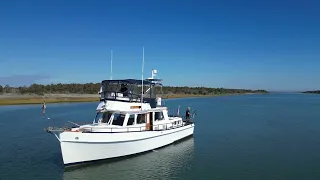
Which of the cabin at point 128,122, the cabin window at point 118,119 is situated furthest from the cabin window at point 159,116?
the cabin window at point 118,119

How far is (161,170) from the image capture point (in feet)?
66.6

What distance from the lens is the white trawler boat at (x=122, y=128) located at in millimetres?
20127

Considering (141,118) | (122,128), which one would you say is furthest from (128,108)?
(122,128)

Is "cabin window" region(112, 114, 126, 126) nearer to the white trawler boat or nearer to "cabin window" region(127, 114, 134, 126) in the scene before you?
the white trawler boat

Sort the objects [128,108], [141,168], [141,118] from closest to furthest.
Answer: [141,168] < [128,108] < [141,118]

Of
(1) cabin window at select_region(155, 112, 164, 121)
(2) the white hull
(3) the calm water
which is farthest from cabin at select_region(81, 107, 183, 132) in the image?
(3) the calm water

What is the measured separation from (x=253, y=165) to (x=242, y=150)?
4.38m

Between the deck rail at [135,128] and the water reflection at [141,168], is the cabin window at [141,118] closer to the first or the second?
the deck rail at [135,128]

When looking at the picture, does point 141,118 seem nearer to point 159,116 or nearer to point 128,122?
point 128,122

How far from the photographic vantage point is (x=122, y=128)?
2223 centimetres

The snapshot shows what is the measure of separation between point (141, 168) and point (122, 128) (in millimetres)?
3370

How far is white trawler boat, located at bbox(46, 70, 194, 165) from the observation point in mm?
20127

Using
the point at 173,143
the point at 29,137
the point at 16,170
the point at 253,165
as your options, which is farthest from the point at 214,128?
the point at 16,170

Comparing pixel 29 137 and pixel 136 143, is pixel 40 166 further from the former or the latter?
pixel 29 137
